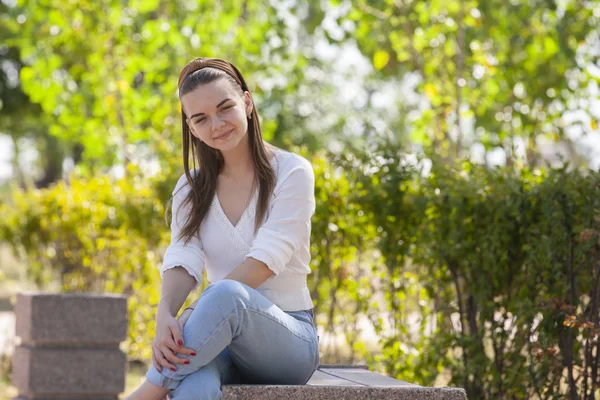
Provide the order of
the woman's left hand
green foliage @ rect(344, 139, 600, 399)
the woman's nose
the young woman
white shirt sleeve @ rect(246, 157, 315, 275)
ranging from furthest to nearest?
green foliage @ rect(344, 139, 600, 399)
the woman's nose
white shirt sleeve @ rect(246, 157, 315, 275)
the woman's left hand
the young woman

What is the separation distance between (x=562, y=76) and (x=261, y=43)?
11.0 ft

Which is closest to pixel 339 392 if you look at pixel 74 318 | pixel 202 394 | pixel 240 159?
pixel 202 394

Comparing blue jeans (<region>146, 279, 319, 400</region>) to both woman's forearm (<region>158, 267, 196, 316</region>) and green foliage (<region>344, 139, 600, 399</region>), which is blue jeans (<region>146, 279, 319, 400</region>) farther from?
green foliage (<region>344, 139, 600, 399</region>)

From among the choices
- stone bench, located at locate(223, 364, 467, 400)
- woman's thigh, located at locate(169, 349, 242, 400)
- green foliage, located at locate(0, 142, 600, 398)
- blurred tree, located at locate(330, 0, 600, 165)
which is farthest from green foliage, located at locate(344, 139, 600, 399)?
blurred tree, located at locate(330, 0, 600, 165)

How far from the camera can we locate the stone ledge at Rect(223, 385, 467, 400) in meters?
2.81

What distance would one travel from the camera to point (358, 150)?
529 cm

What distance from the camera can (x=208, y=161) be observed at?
3.63 metres

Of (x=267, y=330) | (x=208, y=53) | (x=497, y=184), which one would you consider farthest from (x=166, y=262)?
(x=208, y=53)

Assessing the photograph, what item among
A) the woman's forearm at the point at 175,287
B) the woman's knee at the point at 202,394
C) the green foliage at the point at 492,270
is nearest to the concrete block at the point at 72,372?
the green foliage at the point at 492,270

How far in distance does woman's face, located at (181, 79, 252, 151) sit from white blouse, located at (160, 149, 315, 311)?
0.22 meters

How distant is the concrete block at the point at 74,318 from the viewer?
5.73m

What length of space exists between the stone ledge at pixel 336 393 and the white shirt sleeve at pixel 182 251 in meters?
0.68

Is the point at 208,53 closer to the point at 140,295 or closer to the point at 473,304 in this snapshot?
the point at 140,295

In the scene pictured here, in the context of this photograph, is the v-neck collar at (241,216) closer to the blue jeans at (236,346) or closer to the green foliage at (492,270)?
the blue jeans at (236,346)
